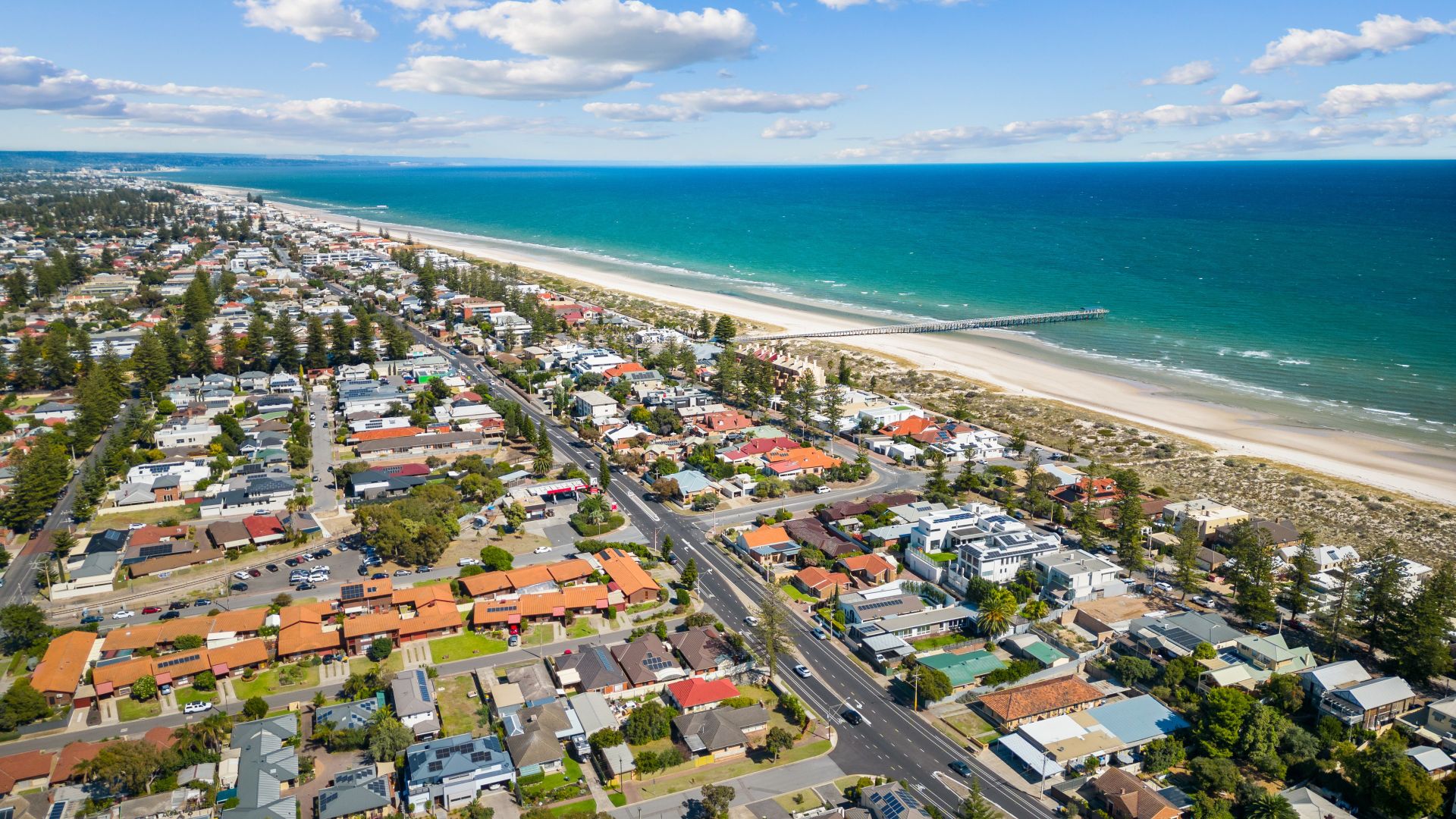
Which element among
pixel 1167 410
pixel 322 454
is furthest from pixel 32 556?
pixel 1167 410

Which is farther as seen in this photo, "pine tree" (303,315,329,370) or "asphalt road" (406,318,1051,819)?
"pine tree" (303,315,329,370)

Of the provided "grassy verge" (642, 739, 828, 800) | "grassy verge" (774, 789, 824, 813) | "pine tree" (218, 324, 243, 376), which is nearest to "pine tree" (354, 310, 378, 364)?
"pine tree" (218, 324, 243, 376)

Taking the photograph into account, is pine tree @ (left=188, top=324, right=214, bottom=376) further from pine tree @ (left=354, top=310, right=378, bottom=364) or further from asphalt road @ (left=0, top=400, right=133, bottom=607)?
asphalt road @ (left=0, top=400, right=133, bottom=607)

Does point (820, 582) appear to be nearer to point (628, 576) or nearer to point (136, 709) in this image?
point (628, 576)

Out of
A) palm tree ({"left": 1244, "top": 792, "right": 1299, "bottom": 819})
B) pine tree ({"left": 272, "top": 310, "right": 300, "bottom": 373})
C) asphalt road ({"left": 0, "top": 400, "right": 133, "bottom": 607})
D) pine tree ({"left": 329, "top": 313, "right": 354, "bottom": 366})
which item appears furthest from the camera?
pine tree ({"left": 329, "top": 313, "right": 354, "bottom": 366})

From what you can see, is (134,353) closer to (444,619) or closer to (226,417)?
(226,417)

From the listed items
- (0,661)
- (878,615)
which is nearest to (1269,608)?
(878,615)
